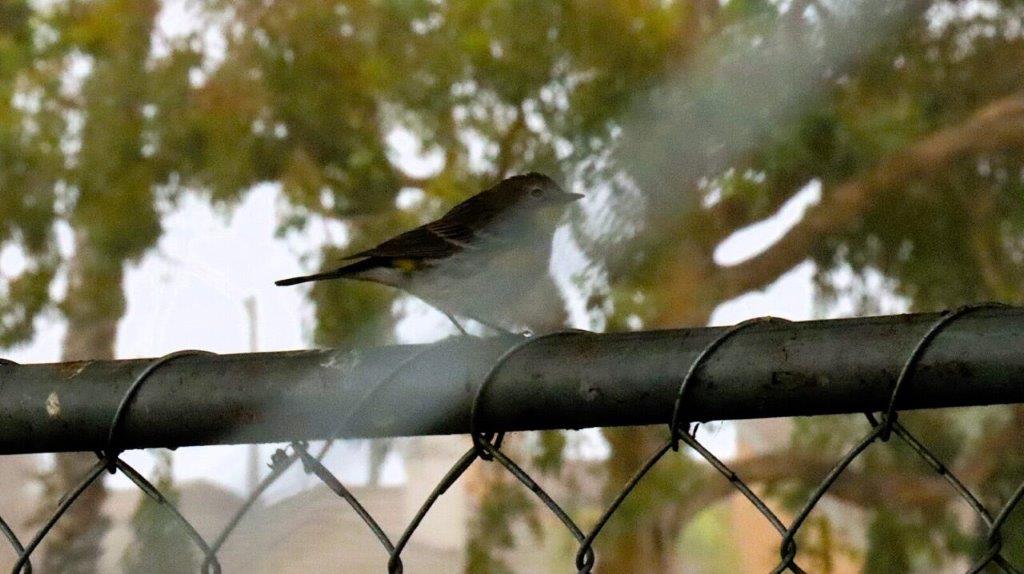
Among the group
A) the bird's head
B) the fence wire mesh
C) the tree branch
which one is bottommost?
the fence wire mesh

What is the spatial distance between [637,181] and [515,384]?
6.22 feet

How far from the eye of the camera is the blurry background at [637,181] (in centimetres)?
225

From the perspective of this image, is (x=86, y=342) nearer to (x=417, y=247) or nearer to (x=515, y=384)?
(x=417, y=247)

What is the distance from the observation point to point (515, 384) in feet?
1.18

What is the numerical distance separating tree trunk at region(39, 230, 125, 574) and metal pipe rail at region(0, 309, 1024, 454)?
212cm

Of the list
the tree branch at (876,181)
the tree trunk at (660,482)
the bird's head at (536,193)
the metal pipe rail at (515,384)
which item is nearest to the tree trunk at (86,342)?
the tree trunk at (660,482)

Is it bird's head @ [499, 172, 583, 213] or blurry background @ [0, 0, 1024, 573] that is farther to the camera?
blurry background @ [0, 0, 1024, 573]

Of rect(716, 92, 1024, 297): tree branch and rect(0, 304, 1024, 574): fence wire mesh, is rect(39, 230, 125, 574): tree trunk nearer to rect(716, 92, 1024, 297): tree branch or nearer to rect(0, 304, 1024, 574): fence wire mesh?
rect(716, 92, 1024, 297): tree branch

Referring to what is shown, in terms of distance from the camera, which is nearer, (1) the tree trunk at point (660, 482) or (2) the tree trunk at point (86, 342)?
(1) the tree trunk at point (660, 482)

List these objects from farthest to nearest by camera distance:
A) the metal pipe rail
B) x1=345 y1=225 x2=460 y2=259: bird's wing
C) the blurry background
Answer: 1. the blurry background
2. x1=345 y1=225 x2=460 y2=259: bird's wing
3. the metal pipe rail

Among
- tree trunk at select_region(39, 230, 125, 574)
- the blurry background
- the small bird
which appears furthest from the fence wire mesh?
tree trunk at select_region(39, 230, 125, 574)

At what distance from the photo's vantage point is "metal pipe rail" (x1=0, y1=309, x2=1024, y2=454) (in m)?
0.33

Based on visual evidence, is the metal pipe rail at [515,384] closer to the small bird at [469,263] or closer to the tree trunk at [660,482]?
the small bird at [469,263]

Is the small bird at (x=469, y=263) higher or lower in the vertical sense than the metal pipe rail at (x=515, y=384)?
higher
